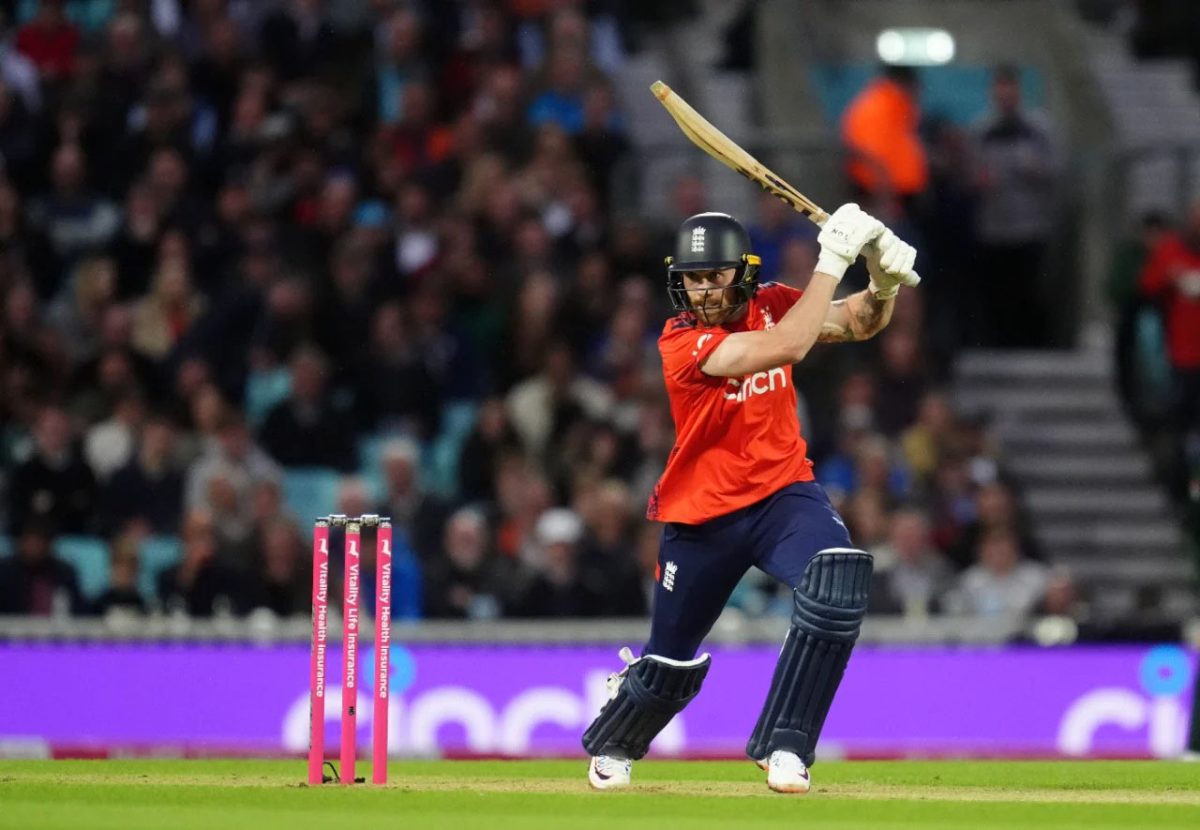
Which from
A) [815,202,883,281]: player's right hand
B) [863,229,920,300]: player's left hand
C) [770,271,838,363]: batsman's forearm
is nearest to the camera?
[770,271,838,363]: batsman's forearm

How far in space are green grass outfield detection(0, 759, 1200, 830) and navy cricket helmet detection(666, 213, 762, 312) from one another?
6.50ft

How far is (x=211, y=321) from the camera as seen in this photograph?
16.3 m

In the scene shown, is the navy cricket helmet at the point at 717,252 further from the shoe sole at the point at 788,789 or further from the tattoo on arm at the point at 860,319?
the shoe sole at the point at 788,789

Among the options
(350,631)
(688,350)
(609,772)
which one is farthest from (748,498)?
(350,631)

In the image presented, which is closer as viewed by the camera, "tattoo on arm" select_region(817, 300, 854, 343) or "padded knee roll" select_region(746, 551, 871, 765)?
"padded knee roll" select_region(746, 551, 871, 765)

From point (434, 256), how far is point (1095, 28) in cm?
818

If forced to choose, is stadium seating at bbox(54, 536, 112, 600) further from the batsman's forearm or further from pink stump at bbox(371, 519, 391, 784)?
the batsman's forearm

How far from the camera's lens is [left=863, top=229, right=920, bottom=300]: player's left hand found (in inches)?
366

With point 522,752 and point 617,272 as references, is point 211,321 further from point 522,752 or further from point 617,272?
point 522,752

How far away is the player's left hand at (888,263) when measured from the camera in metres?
9.30

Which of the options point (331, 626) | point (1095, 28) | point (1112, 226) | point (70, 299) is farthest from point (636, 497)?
point (1095, 28)

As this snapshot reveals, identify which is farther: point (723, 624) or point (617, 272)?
point (617, 272)

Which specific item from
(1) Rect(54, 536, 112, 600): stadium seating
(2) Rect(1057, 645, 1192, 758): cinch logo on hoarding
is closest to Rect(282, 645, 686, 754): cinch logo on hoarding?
(1) Rect(54, 536, 112, 600): stadium seating

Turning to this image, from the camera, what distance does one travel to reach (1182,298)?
17141 millimetres
